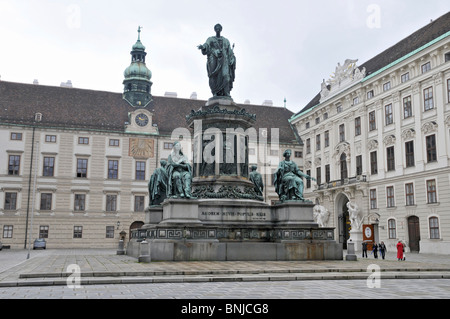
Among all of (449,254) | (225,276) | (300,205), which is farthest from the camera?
(449,254)

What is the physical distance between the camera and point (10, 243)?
170ft

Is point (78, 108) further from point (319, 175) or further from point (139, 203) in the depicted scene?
point (319, 175)

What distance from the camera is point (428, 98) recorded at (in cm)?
4109

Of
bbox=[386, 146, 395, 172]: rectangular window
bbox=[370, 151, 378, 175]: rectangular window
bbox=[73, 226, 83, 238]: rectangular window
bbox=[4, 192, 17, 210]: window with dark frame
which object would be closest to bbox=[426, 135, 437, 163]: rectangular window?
bbox=[386, 146, 395, 172]: rectangular window

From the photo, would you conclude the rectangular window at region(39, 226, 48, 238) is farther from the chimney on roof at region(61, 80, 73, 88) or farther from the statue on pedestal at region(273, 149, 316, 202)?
the statue on pedestal at region(273, 149, 316, 202)

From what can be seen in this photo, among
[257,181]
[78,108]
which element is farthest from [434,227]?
[78,108]

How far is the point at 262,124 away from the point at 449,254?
33.4 m

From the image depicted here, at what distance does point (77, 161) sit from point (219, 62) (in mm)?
36982

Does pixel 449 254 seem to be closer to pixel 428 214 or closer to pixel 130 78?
pixel 428 214

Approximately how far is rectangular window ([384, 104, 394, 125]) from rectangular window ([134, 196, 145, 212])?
93.2ft

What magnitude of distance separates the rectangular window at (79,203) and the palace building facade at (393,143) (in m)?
26.5

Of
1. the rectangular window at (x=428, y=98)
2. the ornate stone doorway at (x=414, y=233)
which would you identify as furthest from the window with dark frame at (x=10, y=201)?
the rectangular window at (x=428, y=98)

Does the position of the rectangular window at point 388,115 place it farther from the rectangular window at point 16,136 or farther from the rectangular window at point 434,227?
the rectangular window at point 16,136
